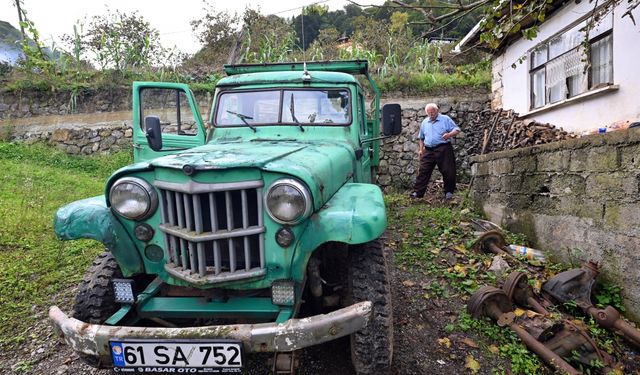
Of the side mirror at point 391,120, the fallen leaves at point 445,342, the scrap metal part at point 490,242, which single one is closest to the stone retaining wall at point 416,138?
the scrap metal part at point 490,242

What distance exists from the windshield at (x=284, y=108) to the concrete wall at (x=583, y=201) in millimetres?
2126

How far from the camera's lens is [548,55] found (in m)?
6.95

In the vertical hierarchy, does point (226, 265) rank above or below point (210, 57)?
below

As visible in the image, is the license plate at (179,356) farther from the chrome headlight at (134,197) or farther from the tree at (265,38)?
the tree at (265,38)

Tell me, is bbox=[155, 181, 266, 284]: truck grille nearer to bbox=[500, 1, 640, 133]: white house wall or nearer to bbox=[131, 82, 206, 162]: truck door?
bbox=[131, 82, 206, 162]: truck door

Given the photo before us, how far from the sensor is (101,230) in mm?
2162

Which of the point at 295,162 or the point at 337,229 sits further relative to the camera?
the point at 295,162

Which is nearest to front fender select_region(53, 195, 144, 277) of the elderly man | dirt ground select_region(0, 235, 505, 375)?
dirt ground select_region(0, 235, 505, 375)

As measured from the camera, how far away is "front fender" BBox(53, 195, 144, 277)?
217 cm

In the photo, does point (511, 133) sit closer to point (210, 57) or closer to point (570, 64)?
point (570, 64)

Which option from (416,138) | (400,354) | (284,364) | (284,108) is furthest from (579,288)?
(416,138)

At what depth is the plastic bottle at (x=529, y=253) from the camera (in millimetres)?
3918

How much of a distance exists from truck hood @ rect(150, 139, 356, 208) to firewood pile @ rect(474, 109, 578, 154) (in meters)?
5.03

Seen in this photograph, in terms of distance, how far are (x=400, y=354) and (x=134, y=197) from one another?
1887 mm
